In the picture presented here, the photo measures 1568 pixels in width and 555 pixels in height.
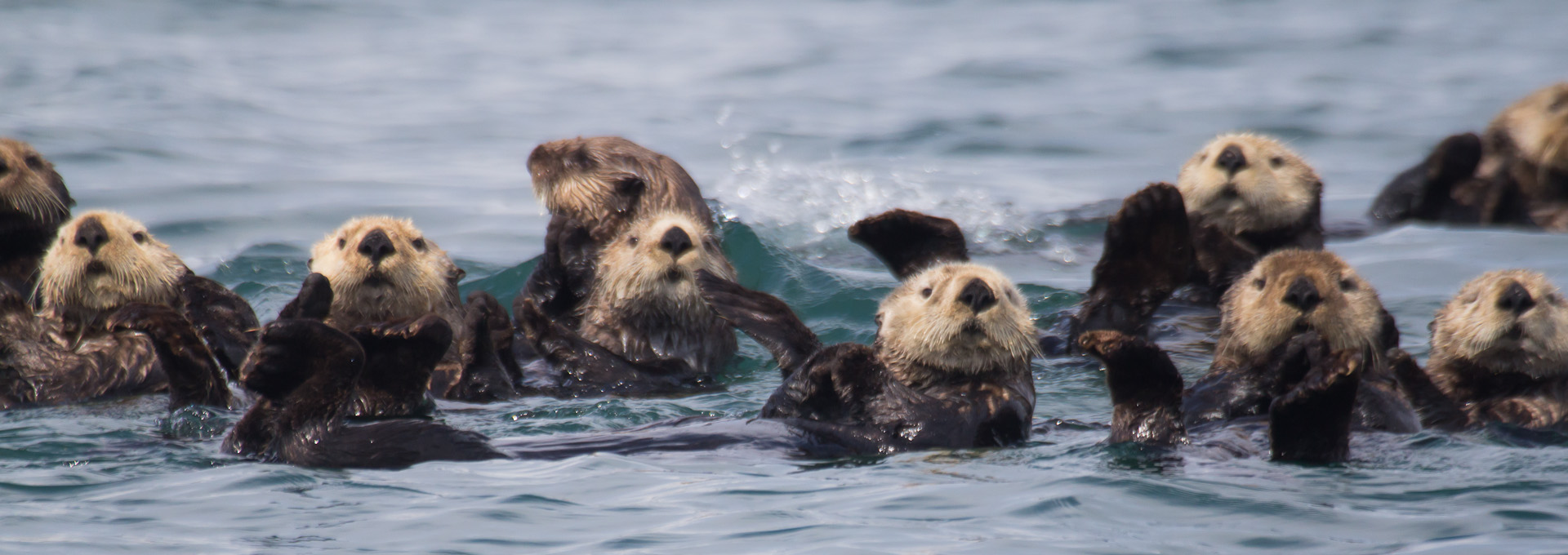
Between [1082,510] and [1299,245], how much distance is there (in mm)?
3640

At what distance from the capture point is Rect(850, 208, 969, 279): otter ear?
265 inches

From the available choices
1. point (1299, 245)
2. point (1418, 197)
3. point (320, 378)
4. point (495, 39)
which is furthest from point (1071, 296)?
point (495, 39)

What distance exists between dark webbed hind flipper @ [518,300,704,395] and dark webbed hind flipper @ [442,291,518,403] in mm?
264

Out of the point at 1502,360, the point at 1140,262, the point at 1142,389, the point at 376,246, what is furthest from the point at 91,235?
the point at 1502,360

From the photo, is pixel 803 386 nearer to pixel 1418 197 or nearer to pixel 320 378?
pixel 320 378

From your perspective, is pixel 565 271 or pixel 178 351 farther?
pixel 565 271

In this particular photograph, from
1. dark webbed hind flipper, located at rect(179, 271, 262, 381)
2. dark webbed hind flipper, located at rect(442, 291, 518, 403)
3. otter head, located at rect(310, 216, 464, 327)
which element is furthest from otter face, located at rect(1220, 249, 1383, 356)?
dark webbed hind flipper, located at rect(179, 271, 262, 381)

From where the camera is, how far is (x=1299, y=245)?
733 centimetres

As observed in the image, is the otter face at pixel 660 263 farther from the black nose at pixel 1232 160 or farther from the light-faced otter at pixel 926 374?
the black nose at pixel 1232 160

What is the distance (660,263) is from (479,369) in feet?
2.87

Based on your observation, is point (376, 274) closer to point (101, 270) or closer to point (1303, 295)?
point (101, 270)

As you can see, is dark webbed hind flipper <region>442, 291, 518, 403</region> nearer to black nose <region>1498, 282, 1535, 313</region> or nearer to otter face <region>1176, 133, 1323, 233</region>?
otter face <region>1176, 133, 1323, 233</region>

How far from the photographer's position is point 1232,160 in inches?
286

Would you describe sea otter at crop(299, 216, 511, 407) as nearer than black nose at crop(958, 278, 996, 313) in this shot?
No
